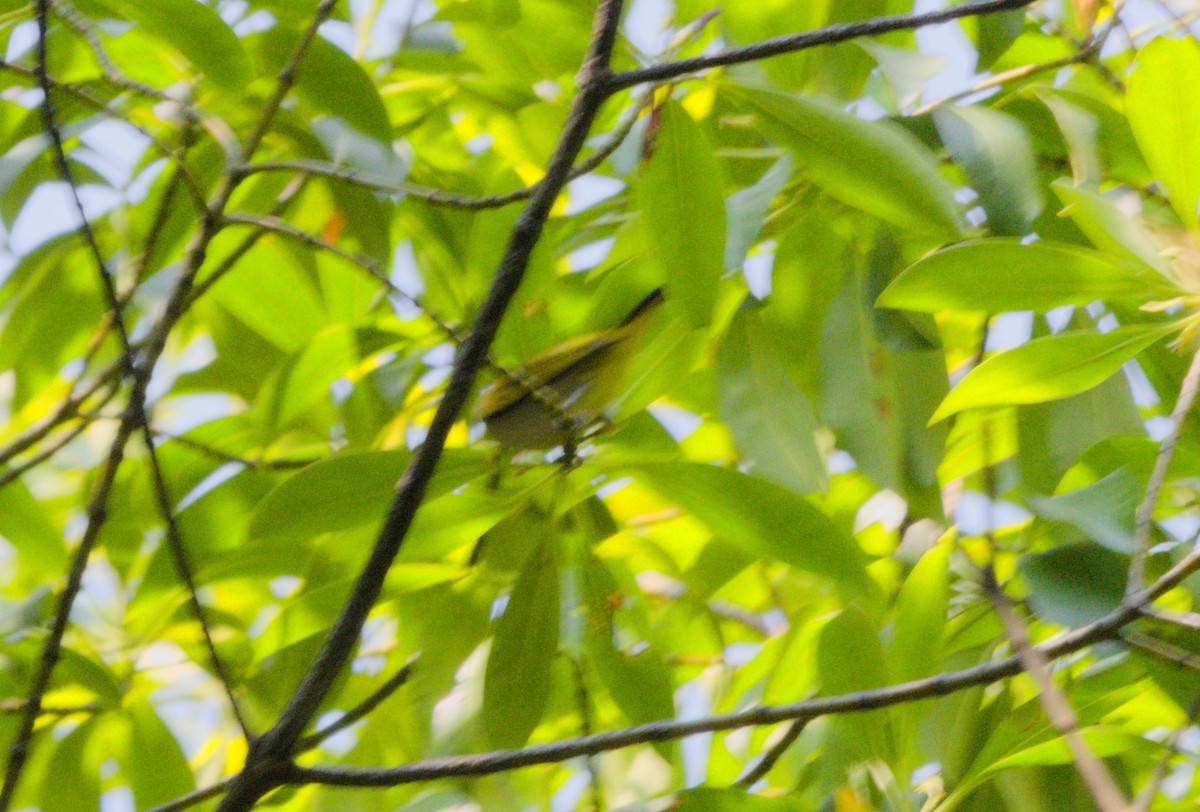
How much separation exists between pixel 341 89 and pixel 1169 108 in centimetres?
60

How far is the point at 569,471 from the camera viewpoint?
31.8 inches

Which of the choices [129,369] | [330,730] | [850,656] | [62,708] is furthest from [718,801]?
[62,708]

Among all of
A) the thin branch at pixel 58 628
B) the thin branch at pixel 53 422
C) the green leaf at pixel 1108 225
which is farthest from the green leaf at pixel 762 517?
the thin branch at pixel 53 422

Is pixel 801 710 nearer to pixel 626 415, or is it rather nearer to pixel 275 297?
pixel 626 415

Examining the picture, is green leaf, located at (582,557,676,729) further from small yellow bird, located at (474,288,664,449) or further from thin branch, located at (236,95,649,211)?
thin branch, located at (236,95,649,211)

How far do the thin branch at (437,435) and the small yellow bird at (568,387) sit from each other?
18 cm

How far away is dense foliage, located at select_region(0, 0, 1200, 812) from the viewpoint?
718 millimetres

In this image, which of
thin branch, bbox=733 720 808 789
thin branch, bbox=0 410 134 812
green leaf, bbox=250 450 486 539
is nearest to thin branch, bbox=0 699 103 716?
thin branch, bbox=0 410 134 812

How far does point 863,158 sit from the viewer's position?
74cm

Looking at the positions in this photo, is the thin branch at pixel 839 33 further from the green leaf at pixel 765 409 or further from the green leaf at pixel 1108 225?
the green leaf at pixel 765 409

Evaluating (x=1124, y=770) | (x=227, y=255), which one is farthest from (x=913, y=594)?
(x=227, y=255)

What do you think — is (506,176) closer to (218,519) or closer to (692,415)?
(692,415)

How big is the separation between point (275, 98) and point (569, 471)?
35 cm

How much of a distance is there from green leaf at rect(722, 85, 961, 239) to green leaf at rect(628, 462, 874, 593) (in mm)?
202
